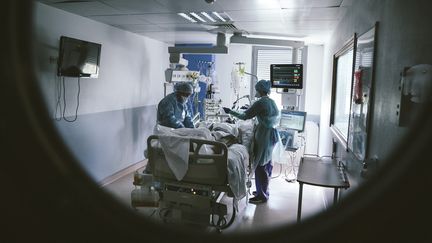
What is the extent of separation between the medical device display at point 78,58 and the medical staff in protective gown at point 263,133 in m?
1.77

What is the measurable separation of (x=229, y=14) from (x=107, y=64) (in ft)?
5.92

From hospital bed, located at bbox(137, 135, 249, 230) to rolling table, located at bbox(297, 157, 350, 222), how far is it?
56 centimetres

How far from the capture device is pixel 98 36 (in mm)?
4031

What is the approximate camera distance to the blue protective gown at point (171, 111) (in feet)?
13.3

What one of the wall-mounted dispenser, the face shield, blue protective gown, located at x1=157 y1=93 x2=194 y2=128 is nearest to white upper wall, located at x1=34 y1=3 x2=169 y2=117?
blue protective gown, located at x1=157 y1=93 x2=194 y2=128

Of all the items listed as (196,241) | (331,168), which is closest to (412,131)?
(196,241)

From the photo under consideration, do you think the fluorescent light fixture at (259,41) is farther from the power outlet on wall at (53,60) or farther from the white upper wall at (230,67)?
the power outlet on wall at (53,60)

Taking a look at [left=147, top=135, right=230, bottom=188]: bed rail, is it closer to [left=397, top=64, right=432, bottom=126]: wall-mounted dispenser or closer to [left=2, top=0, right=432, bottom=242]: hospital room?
[left=2, top=0, right=432, bottom=242]: hospital room

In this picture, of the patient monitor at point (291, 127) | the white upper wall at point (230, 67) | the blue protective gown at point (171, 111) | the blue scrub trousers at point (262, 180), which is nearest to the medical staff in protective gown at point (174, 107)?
the blue protective gown at point (171, 111)

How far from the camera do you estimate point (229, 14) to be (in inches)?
135

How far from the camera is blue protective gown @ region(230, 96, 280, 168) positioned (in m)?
3.75

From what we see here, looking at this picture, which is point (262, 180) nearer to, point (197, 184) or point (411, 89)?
point (197, 184)

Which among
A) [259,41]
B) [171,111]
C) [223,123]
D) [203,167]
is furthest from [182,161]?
[259,41]

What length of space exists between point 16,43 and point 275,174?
4.73 m
